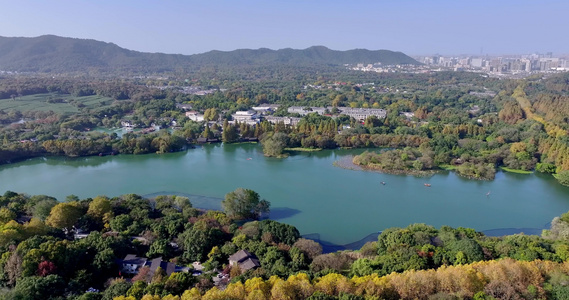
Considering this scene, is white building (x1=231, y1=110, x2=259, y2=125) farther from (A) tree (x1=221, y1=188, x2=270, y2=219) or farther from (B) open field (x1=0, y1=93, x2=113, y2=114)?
(A) tree (x1=221, y1=188, x2=270, y2=219)

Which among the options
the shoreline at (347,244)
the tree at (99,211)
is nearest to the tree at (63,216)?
the tree at (99,211)

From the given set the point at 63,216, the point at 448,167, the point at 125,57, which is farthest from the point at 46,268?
the point at 125,57

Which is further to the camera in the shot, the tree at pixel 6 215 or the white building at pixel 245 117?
the white building at pixel 245 117

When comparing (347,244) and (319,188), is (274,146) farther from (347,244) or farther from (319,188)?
(347,244)

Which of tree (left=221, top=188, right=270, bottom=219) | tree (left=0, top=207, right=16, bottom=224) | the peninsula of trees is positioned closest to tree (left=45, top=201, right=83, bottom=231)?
tree (left=0, top=207, right=16, bottom=224)

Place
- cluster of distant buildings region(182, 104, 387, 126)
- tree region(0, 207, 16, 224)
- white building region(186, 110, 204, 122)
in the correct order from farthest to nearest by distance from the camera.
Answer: white building region(186, 110, 204, 122) → cluster of distant buildings region(182, 104, 387, 126) → tree region(0, 207, 16, 224)

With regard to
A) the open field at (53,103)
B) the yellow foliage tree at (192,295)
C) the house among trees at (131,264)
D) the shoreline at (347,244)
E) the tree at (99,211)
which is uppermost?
the open field at (53,103)

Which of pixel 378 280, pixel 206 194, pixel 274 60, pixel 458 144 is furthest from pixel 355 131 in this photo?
pixel 274 60

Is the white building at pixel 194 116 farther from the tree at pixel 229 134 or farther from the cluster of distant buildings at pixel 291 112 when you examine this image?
the tree at pixel 229 134
